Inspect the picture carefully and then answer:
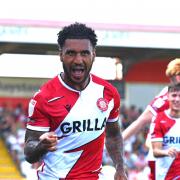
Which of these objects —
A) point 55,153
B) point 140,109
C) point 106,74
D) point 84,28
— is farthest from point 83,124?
point 140,109

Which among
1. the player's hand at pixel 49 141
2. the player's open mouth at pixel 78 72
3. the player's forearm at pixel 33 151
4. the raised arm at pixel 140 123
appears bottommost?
the raised arm at pixel 140 123

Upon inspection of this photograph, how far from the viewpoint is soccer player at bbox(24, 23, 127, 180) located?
17.5 feet

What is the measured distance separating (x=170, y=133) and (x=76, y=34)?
2879mm

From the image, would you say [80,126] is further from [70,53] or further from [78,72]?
[70,53]

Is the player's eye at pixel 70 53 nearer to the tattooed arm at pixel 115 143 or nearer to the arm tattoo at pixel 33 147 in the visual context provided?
the arm tattoo at pixel 33 147

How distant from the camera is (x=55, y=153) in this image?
18.2 feet

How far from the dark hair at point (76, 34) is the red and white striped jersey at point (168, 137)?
8.83 feet

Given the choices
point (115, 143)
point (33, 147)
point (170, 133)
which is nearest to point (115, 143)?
point (115, 143)

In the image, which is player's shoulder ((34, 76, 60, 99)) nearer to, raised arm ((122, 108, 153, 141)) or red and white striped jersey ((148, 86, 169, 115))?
red and white striped jersey ((148, 86, 169, 115))

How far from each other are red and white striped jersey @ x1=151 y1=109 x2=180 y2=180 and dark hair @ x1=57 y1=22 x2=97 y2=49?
269 centimetres

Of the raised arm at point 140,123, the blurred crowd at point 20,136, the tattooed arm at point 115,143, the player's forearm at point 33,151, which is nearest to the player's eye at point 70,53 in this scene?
the player's forearm at point 33,151

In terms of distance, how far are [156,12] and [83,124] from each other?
1992cm

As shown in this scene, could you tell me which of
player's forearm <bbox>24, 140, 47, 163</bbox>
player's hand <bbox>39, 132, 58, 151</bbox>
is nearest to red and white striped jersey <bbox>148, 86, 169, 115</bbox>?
player's forearm <bbox>24, 140, 47, 163</bbox>

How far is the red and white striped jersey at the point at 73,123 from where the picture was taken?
5371 mm
